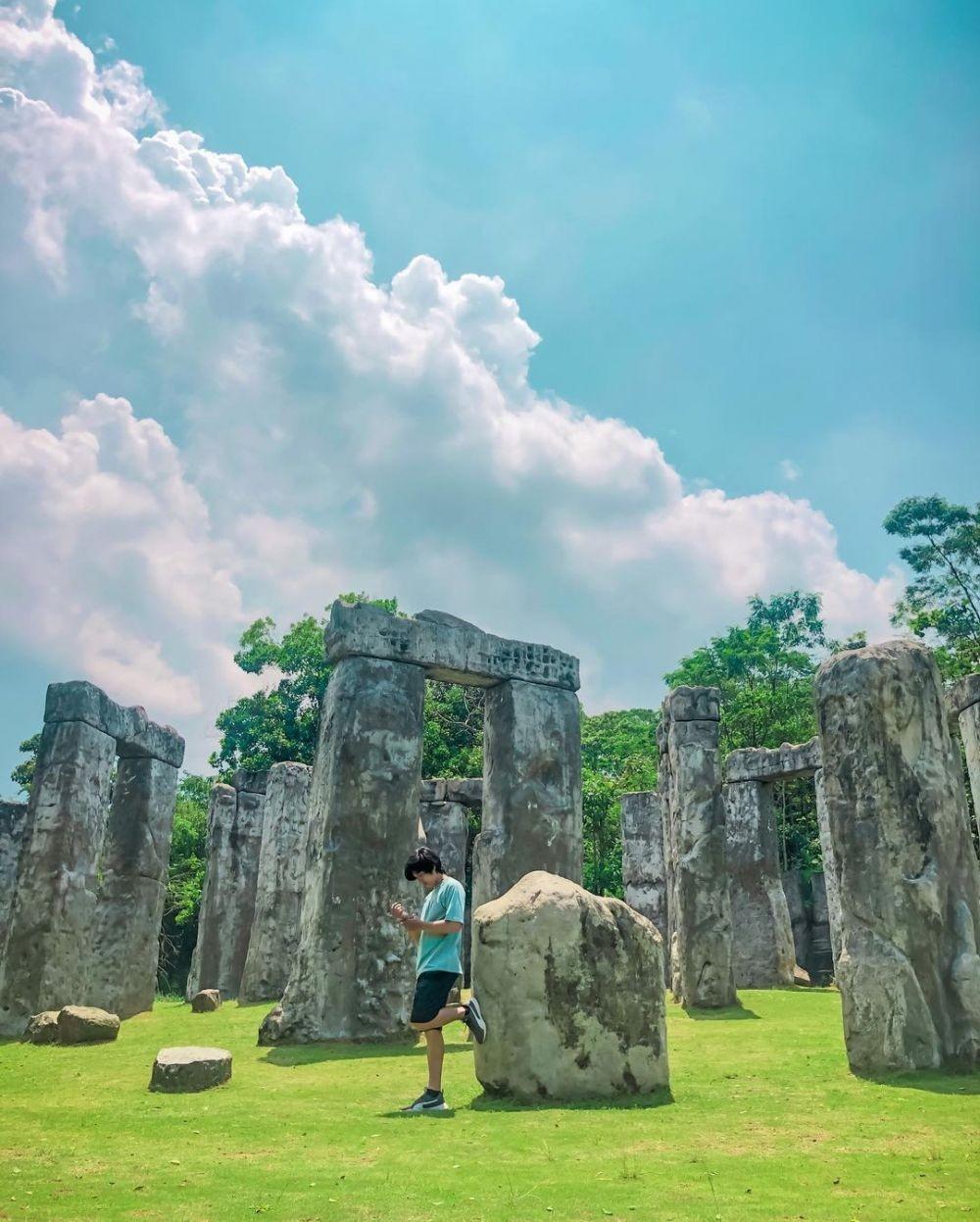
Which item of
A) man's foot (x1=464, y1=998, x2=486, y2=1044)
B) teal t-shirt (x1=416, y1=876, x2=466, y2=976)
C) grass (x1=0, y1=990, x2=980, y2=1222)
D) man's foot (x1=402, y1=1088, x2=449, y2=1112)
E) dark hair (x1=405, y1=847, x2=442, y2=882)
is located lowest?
grass (x1=0, y1=990, x2=980, y2=1222)

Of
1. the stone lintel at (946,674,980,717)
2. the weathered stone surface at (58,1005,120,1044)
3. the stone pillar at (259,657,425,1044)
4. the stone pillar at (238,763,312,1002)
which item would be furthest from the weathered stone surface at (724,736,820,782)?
the weathered stone surface at (58,1005,120,1044)

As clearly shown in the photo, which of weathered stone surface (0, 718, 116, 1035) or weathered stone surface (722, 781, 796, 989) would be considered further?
weathered stone surface (722, 781, 796, 989)

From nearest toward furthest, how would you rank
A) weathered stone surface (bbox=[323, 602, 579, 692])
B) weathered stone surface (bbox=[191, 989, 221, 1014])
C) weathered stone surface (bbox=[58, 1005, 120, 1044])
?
weathered stone surface (bbox=[58, 1005, 120, 1044]) < weathered stone surface (bbox=[323, 602, 579, 692]) < weathered stone surface (bbox=[191, 989, 221, 1014])

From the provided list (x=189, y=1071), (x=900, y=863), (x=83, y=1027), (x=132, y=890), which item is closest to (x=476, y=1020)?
(x=189, y=1071)

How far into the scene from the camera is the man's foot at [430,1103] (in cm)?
531

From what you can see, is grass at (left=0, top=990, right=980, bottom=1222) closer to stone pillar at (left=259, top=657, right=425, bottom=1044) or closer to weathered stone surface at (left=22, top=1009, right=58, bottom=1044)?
stone pillar at (left=259, top=657, right=425, bottom=1044)

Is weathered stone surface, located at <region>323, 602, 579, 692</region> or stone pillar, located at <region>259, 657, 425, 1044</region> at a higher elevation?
weathered stone surface, located at <region>323, 602, 579, 692</region>

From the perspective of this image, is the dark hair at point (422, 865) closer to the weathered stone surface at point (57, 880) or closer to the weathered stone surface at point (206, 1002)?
the weathered stone surface at point (57, 880)

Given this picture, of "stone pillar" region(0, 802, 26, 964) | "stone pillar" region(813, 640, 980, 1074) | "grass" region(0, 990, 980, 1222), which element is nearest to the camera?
"grass" region(0, 990, 980, 1222)

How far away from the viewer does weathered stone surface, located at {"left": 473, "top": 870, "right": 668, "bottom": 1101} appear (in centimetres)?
538

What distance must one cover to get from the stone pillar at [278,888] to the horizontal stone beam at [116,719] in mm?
2164

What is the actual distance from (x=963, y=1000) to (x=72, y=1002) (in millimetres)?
9535

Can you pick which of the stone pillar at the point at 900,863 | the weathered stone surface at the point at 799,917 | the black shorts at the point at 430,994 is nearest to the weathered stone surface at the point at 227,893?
the weathered stone surface at the point at 799,917

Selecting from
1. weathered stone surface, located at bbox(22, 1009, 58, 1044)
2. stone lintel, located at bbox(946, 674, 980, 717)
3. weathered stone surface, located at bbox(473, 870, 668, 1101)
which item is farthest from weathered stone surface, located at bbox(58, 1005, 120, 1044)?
stone lintel, located at bbox(946, 674, 980, 717)
